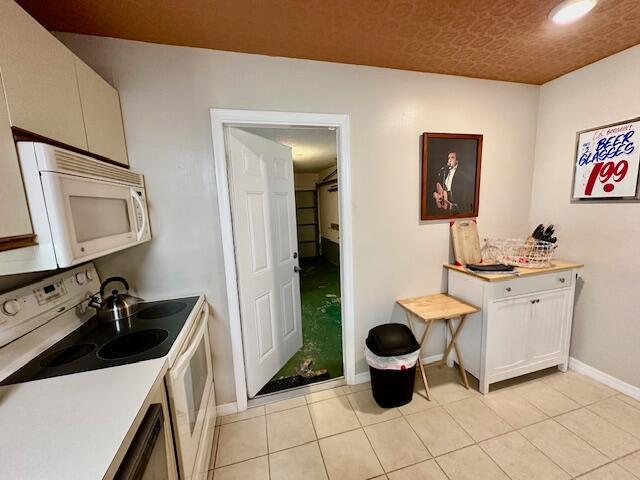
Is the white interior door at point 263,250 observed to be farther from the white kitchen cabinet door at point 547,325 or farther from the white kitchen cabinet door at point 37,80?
the white kitchen cabinet door at point 547,325

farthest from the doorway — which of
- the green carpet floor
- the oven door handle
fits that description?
the oven door handle

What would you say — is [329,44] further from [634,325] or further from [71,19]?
[634,325]

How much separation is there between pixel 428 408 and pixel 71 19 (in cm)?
309

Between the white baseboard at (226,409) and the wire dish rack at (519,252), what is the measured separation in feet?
7.62

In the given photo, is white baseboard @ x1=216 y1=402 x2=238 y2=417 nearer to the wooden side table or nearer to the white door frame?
the white door frame

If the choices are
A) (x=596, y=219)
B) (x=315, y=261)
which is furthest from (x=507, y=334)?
(x=315, y=261)

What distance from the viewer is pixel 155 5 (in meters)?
1.20

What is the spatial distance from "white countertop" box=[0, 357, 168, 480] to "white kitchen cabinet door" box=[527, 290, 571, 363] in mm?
2453

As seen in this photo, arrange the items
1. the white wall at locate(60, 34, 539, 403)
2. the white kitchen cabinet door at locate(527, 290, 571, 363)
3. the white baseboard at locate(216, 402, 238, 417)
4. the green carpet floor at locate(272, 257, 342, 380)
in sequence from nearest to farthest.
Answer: the white wall at locate(60, 34, 539, 403), the white baseboard at locate(216, 402, 238, 417), the white kitchen cabinet door at locate(527, 290, 571, 363), the green carpet floor at locate(272, 257, 342, 380)

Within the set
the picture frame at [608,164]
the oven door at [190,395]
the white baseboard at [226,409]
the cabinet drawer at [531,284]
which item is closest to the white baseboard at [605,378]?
the cabinet drawer at [531,284]

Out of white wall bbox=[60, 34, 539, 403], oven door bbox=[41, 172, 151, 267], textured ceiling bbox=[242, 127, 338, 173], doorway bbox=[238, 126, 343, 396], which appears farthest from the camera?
textured ceiling bbox=[242, 127, 338, 173]

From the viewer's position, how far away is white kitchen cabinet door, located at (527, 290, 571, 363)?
1971 millimetres

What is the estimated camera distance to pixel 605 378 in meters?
1.97

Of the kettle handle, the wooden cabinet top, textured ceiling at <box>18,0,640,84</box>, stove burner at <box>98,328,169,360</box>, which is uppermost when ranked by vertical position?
textured ceiling at <box>18,0,640,84</box>
